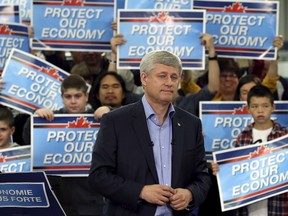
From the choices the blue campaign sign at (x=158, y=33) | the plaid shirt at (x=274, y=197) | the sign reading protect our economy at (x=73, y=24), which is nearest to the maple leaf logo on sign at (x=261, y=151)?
the plaid shirt at (x=274, y=197)

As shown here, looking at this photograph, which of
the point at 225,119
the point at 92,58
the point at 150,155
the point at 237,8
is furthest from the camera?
the point at 92,58

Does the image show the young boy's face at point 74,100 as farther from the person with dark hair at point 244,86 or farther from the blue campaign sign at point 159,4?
the person with dark hair at point 244,86

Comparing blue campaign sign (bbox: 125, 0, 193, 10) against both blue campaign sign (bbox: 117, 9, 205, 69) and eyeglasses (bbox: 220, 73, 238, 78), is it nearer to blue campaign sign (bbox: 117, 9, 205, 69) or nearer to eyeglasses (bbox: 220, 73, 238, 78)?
blue campaign sign (bbox: 117, 9, 205, 69)

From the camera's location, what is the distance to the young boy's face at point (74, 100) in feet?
19.2

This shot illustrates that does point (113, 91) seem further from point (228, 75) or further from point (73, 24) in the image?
point (228, 75)

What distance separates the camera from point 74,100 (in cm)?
589

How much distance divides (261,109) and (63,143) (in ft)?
4.50

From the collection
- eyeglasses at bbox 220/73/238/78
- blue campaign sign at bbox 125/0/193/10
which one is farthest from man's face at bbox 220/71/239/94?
blue campaign sign at bbox 125/0/193/10

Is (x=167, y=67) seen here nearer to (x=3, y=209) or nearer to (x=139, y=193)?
(x=139, y=193)

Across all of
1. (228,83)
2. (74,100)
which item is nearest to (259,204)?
(228,83)

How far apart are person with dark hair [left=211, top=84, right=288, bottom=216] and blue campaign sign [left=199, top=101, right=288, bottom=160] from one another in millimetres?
386

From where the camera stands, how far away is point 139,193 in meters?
3.98

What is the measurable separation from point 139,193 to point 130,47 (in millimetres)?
2413

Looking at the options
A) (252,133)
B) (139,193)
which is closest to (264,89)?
(252,133)
